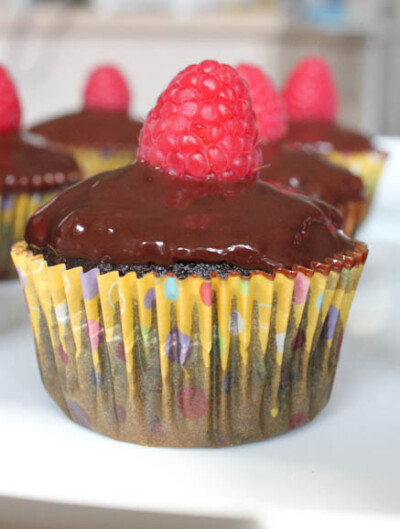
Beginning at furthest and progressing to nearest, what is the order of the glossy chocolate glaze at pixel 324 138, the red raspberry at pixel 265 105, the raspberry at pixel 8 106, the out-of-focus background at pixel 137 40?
1. the out-of-focus background at pixel 137 40
2. the glossy chocolate glaze at pixel 324 138
3. the raspberry at pixel 8 106
4. the red raspberry at pixel 265 105

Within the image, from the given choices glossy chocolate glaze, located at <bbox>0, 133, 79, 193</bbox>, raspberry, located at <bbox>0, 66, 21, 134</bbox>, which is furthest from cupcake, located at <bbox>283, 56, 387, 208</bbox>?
raspberry, located at <bbox>0, 66, 21, 134</bbox>

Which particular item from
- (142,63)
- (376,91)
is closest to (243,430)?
(142,63)

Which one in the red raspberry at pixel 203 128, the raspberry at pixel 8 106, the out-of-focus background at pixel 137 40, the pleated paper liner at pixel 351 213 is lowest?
the out-of-focus background at pixel 137 40

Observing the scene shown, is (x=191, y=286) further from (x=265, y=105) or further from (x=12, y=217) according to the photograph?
(x=12, y=217)

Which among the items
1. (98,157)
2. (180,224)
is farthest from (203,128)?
(98,157)

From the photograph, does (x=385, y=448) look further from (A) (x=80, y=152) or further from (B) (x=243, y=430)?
(A) (x=80, y=152)

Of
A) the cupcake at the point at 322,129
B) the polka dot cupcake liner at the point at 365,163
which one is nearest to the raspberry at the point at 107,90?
the cupcake at the point at 322,129

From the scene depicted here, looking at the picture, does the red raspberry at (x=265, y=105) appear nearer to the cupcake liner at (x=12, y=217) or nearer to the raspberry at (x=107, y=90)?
the cupcake liner at (x=12, y=217)
